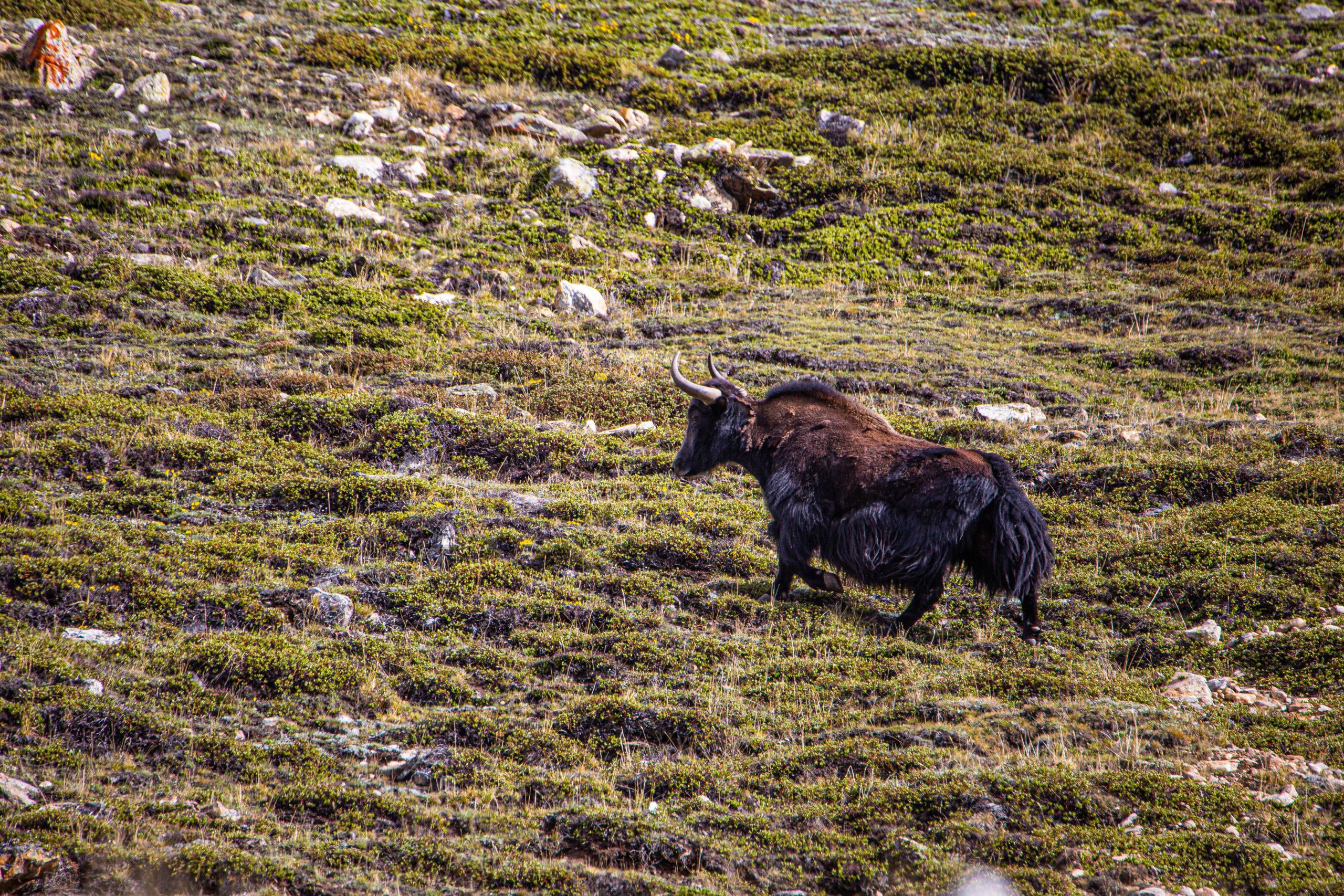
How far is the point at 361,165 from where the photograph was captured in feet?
55.3

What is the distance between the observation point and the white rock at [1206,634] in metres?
6.73

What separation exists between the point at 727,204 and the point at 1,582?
46.9 ft

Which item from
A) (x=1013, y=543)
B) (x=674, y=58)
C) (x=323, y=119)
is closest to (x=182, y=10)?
(x=323, y=119)

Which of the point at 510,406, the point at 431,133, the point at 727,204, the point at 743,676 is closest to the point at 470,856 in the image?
the point at 743,676

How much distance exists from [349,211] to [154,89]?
19.2ft

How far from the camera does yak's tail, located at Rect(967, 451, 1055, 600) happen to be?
676cm

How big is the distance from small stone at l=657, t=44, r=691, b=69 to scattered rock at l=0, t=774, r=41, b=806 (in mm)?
21866

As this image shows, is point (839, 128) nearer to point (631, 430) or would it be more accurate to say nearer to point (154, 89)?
point (631, 430)

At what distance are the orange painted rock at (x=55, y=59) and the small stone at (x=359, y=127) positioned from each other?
196 inches

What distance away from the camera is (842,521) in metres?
7.49

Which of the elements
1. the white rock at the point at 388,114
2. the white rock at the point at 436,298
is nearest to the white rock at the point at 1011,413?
the white rock at the point at 436,298

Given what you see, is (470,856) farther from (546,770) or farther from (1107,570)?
(1107,570)

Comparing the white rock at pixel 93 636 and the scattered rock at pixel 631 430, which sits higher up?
the scattered rock at pixel 631 430

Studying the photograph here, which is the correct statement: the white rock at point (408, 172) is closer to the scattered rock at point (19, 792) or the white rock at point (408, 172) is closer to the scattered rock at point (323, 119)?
the scattered rock at point (323, 119)
